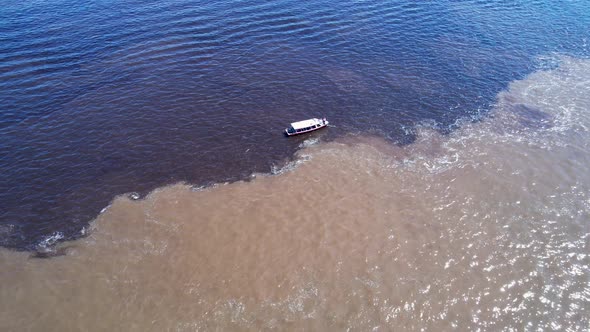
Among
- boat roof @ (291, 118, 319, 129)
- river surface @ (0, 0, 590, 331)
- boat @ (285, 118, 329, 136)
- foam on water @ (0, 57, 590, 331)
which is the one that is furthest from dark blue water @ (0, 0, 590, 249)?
foam on water @ (0, 57, 590, 331)

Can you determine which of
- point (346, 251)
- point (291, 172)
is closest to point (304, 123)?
point (291, 172)

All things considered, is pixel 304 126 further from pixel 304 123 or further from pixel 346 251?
pixel 346 251

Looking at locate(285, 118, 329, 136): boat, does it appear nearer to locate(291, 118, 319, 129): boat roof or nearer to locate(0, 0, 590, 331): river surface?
locate(291, 118, 319, 129): boat roof

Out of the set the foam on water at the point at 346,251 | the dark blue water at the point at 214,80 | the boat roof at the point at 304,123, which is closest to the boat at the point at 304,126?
the boat roof at the point at 304,123

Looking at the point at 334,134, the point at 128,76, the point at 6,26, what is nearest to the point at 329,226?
the point at 334,134

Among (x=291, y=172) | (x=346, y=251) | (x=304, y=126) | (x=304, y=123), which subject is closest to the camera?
(x=346, y=251)

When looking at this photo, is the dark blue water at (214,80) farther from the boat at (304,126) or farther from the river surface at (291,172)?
the boat at (304,126)
